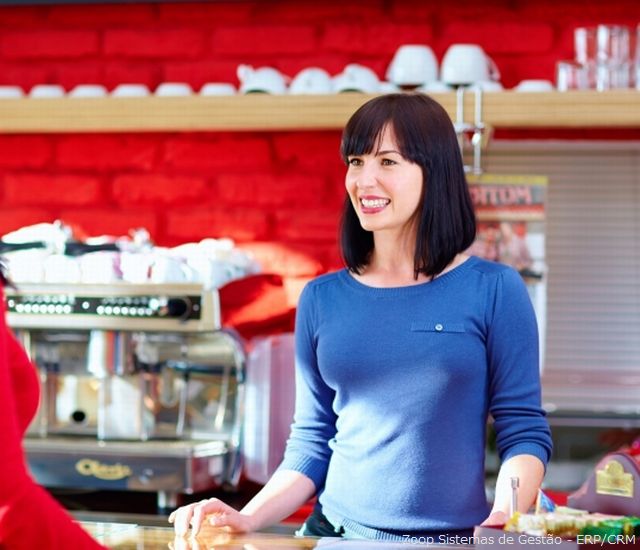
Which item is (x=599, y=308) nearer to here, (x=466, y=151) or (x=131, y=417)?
(x=466, y=151)

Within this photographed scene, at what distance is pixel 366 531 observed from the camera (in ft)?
5.45

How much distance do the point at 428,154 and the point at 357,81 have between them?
1.42m

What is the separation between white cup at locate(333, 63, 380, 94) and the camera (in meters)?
3.10

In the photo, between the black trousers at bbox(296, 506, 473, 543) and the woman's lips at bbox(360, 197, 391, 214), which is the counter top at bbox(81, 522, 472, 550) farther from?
the woman's lips at bbox(360, 197, 391, 214)

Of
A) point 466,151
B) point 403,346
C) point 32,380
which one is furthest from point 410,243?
point 466,151

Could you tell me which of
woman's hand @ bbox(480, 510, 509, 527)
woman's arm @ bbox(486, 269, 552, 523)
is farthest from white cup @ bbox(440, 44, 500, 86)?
woman's hand @ bbox(480, 510, 509, 527)

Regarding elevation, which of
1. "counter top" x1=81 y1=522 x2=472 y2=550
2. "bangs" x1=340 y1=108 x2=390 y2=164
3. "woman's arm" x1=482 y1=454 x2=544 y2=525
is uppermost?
"bangs" x1=340 y1=108 x2=390 y2=164

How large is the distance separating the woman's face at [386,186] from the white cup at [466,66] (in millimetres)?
1382

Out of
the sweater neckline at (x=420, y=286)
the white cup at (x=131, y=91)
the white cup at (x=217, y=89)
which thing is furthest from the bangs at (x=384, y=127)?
the white cup at (x=131, y=91)

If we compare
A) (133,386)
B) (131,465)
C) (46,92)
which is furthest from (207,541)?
(46,92)

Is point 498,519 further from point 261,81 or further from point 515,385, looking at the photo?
point 261,81

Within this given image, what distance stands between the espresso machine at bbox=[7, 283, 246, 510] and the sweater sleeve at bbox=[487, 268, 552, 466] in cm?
120

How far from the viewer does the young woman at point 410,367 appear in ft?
5.44

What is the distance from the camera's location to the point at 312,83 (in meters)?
3.15
